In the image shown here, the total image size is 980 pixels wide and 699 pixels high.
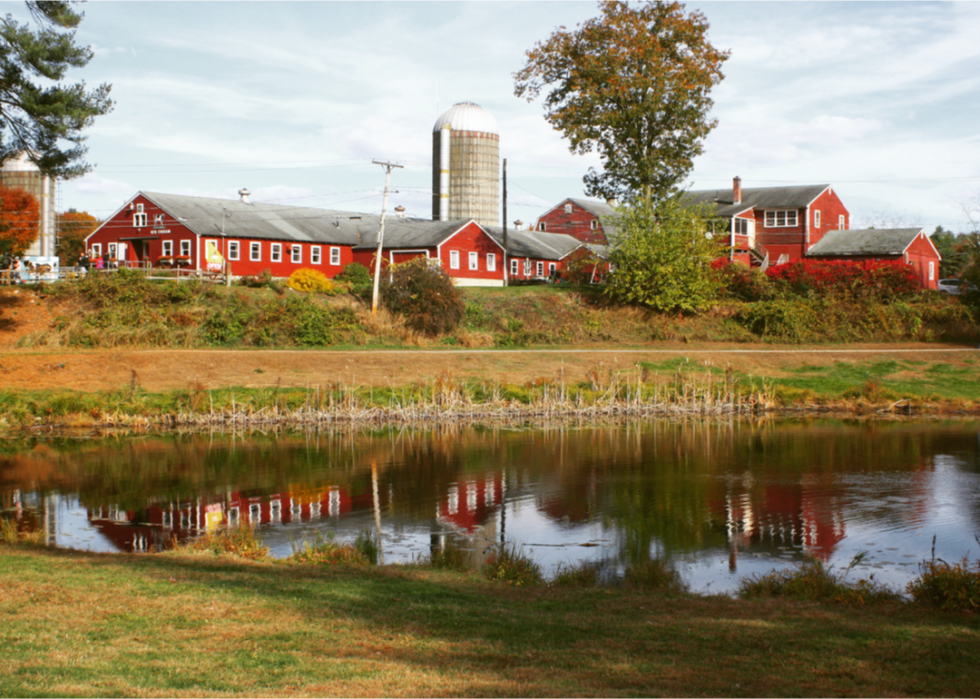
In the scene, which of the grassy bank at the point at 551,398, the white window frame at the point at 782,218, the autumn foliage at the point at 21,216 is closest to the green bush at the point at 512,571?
the grassy bank at the point at 551,398

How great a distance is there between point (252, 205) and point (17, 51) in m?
44.3

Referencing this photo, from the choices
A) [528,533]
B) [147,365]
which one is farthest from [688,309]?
[528,533]

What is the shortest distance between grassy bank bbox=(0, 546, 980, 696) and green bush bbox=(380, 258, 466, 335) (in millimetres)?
36076

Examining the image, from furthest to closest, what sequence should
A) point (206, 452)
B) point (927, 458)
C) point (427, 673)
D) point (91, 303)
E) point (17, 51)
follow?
point (91, 303) < point (206, 452) < point (927, 458) < point (17, 51) < point (427, 673)

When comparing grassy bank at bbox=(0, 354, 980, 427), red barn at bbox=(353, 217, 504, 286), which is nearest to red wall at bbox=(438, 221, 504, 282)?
red barn at bbox=(353, 217, 504, 286)

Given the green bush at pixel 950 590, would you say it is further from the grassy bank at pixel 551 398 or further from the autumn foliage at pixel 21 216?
the autumn foliage at pixel 21 216

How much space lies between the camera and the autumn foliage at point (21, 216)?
205 ft

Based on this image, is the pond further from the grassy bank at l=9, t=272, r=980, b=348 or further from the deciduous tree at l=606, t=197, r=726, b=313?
the deciduous tree at l=606, t=197, r=726, b=313

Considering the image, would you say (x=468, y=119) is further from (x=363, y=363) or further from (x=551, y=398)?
(x=551, y=398)

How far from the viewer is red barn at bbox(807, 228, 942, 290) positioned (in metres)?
61.2

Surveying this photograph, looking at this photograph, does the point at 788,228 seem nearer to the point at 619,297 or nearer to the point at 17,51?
the point at 619,297

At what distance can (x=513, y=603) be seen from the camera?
10273 millimetres

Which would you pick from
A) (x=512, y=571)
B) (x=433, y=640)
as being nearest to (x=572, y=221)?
(x=512, y=571)

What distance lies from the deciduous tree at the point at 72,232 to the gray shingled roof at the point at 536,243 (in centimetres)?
3817
